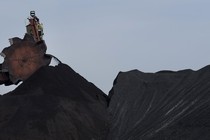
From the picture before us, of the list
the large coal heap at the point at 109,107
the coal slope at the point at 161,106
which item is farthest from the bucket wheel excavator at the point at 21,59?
the coal slope at the point at 161,106

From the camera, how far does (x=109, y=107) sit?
2047cm

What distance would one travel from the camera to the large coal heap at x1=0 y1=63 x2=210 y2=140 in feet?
53.7

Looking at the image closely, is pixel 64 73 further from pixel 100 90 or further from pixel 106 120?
pixel 106 120

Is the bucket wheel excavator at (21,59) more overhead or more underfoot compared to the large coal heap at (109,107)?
more overhead

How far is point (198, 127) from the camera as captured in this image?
49.9 feet

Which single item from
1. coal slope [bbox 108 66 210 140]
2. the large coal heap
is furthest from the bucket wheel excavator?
coal slope [bbox 108 66 210 140]

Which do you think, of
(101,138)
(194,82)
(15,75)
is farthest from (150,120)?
(15,75)

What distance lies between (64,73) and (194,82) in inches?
230

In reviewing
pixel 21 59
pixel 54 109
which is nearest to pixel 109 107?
pixel 54 109

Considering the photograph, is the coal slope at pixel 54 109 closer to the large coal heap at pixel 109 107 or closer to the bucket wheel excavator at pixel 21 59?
the large coal heap at pixel 109 107

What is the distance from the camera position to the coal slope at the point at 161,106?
15.6 meters

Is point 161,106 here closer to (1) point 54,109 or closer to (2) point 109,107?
(2) point 109,107

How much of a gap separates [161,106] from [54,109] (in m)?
3.93

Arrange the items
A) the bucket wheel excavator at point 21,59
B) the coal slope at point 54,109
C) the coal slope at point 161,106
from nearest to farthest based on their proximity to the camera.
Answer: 1. the coal slope at point 161,106
2. the coal slope at point 54,109
3. the bucket wheel excavator at point 21,59
